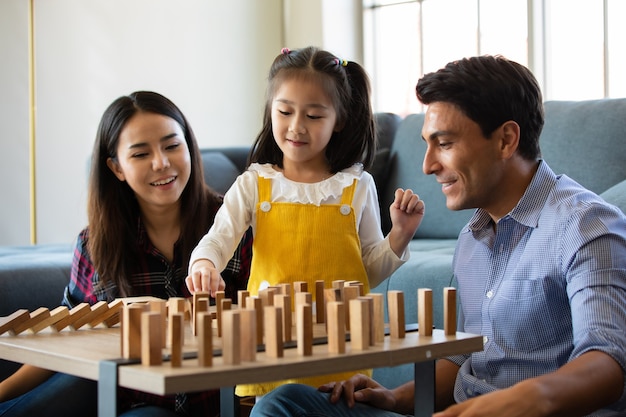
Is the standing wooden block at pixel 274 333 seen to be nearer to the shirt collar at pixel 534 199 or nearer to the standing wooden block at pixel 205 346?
the standing wooden block at pixel 205 346

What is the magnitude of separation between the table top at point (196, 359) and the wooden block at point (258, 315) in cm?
9

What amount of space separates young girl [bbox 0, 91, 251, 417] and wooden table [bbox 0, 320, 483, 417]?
77 centimetres

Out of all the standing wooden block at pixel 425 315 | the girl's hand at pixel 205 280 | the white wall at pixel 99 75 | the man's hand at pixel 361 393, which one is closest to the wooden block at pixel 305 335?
the standing wooden block at pixel 425 315

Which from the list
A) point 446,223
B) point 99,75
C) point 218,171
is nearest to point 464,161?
point 446,223

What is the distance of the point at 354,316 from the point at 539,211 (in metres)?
0.57

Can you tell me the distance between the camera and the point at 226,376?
1.12 m

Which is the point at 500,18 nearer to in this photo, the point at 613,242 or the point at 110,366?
the point at 613,242

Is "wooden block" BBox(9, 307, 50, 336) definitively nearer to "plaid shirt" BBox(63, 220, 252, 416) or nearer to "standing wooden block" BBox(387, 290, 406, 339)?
"standing wooden block" BBox(387, 290, 406, 339)

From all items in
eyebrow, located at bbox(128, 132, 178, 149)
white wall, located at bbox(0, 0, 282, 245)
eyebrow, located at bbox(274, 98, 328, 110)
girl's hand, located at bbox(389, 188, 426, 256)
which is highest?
white wall, located at bbox(0, 0, 282, 245)

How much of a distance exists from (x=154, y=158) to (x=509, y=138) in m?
0.97

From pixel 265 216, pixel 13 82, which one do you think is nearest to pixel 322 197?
pixel 265 216

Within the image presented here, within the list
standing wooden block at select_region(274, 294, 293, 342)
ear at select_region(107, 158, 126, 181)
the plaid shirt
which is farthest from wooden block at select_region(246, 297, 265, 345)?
ear at select_region(107, 158, 126, 181)

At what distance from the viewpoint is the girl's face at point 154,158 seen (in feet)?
7.62

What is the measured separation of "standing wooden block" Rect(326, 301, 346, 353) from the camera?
1241mm
